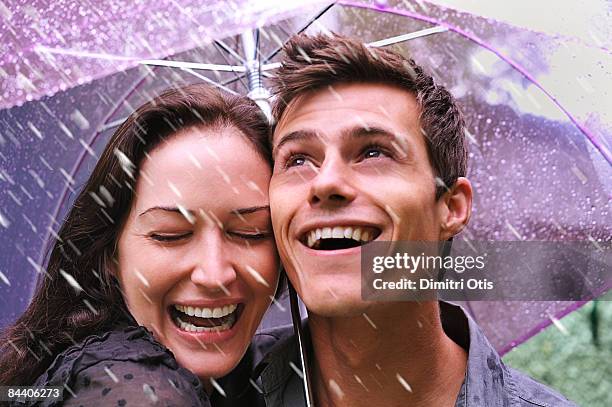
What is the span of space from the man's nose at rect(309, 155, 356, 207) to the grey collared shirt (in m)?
0.74

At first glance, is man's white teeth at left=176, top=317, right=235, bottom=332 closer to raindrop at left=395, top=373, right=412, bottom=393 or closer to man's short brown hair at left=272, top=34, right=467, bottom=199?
raindrop at left=395, top=373, right=412, bottom=393

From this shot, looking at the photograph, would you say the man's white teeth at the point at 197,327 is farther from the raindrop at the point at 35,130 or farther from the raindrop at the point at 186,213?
the raindrop at the point at 35,130

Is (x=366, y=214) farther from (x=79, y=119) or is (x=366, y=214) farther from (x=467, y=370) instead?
(x=79, y=119)

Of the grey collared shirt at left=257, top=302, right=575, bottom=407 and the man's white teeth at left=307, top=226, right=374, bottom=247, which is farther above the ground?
the man's white teeth at left=307, top=226, right=374, bottom=247

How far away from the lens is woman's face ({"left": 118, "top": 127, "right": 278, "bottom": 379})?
225cm

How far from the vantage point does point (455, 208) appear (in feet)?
8.54

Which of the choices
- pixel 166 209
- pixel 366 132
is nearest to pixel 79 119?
pixel 166 209

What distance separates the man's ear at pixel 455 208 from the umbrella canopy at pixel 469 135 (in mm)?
935

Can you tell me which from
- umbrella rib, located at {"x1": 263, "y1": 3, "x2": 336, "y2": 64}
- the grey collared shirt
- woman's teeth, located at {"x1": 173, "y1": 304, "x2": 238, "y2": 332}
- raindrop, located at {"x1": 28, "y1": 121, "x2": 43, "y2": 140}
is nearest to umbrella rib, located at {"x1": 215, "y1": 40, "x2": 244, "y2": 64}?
umbrella rib, located at {"x1": 263, "y1": 3, "x2": 336, "y2": 64}

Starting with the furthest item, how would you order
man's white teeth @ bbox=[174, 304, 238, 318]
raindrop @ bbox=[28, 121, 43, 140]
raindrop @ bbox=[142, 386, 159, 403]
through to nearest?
raindrop @ bbox=[28, 121, 43, 140]
man's white teeth @ bbox=[174, 304, 238, 318]
raindrop @ bbox=[142, 386, 159, 403]

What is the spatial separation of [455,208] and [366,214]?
19.1 inches

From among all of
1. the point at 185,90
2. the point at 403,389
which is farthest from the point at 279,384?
the point at 185,90

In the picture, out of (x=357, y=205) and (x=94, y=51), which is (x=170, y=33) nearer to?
(x=94, y=51)

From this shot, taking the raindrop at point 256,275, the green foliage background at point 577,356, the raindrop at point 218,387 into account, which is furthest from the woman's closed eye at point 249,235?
the green foliage background at point 577,356
